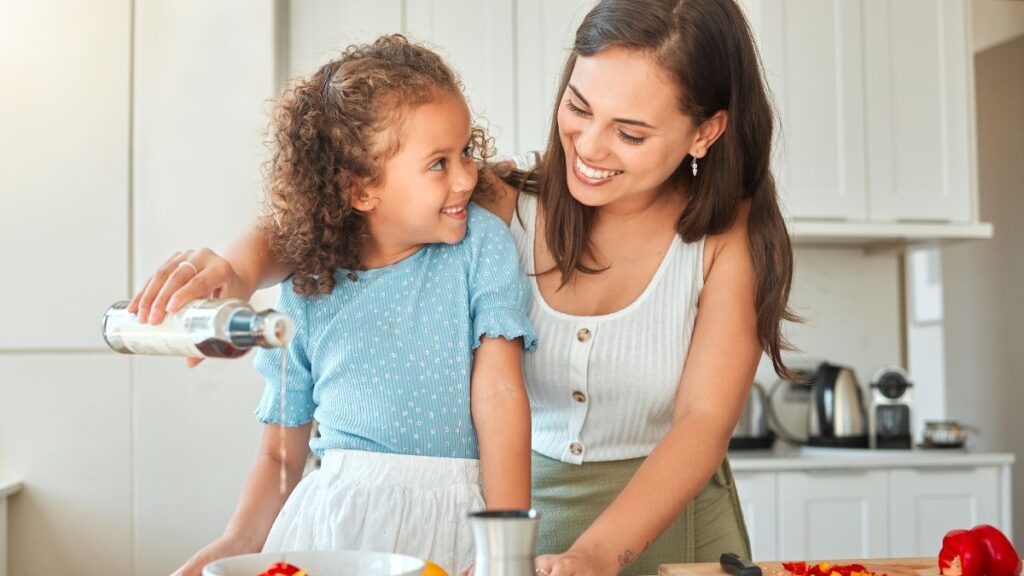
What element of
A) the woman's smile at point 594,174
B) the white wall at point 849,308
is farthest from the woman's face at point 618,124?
the white wall at point 849,308

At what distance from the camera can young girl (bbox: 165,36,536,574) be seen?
3.98 feet

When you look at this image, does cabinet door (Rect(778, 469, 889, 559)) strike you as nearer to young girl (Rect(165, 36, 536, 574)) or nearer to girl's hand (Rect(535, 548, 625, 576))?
young girl (Rect(165, 36, 536, 574))

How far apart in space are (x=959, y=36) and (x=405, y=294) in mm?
2868

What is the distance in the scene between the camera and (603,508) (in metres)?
1.44

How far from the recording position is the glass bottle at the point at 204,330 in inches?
33.2

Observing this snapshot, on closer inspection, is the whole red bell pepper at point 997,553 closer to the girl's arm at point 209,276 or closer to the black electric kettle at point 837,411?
the girl's arm at point 209,276

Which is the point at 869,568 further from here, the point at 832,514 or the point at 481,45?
the point at 481,45

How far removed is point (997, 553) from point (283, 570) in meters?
0.72

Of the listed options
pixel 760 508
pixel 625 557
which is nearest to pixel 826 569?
pixel 625 557

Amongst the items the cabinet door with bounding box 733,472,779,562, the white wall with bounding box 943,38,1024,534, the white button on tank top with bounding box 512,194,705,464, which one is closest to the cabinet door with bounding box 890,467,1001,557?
the cabinet door with bounding box 733,472,779,562

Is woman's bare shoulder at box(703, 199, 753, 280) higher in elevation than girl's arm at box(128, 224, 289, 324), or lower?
higher

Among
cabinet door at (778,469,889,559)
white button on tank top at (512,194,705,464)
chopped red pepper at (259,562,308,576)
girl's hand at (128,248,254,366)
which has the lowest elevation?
cabinet door at (778,469,889,559)

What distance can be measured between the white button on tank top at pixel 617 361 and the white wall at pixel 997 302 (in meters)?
3.04

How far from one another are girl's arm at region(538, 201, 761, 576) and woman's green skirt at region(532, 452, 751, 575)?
0.16 metres
